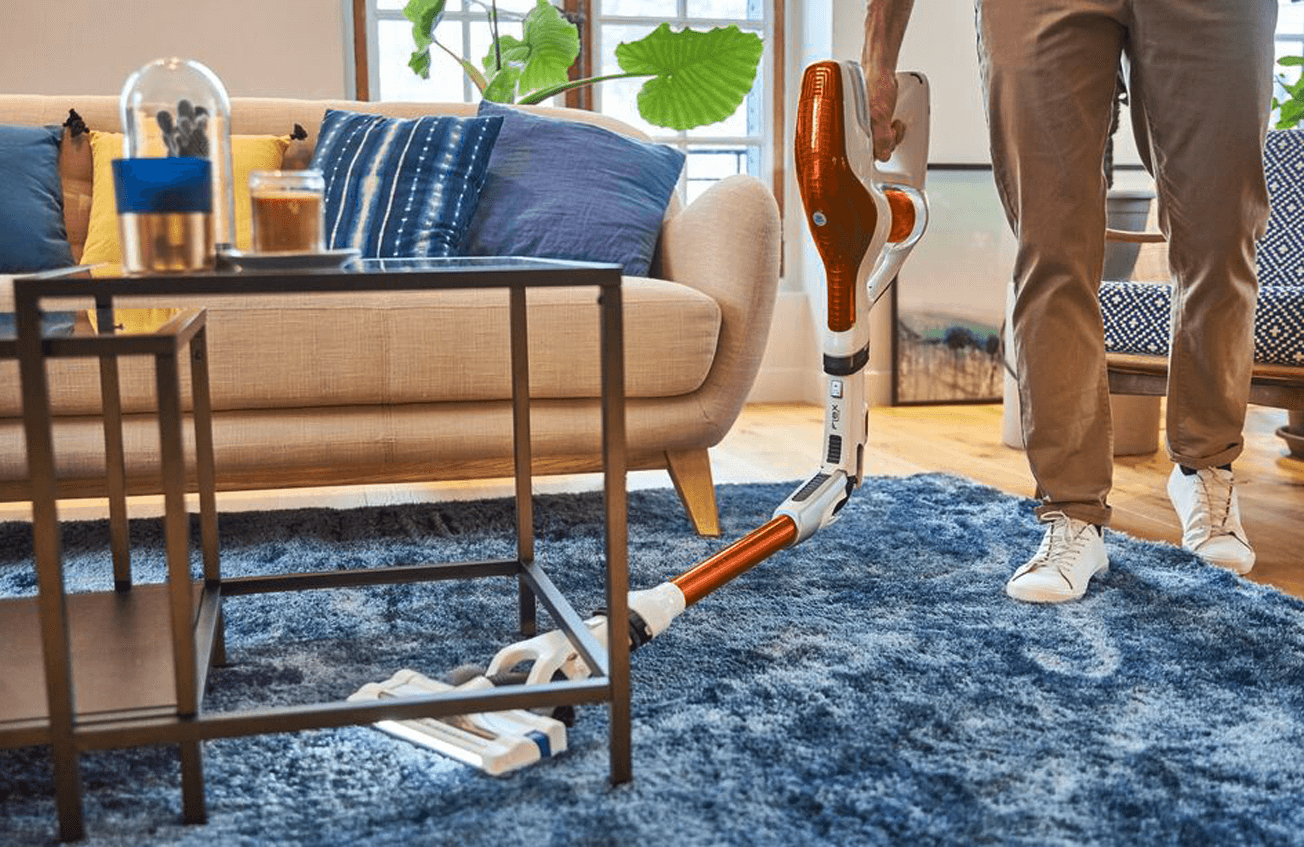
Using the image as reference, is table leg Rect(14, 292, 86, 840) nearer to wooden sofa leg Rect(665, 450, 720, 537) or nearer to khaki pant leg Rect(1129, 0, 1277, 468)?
wooden sofa leg Rect(665, 450, 720, 537)

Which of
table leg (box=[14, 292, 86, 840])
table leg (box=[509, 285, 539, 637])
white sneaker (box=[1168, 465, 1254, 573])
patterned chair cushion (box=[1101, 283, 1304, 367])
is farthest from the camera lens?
patterned chair cushion (box=[1101, 283, 1304, 367])

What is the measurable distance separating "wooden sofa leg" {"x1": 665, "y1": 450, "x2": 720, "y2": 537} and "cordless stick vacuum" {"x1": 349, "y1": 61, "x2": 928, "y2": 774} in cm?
41

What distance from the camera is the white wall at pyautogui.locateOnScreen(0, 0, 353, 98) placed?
11.7 feet

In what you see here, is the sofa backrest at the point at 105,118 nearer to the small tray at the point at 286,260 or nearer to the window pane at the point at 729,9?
the small tray at the point at 286,260

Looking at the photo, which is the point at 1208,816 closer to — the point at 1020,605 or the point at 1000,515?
the point at 1020,605

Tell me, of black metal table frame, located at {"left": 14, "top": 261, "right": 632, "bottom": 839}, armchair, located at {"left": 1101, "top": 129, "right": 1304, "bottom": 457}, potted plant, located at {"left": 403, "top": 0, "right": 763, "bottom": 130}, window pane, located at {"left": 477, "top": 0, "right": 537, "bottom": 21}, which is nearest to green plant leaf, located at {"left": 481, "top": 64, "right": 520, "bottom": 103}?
potted plant, located at {"left": 403, "top": 0, "right": 763, "bottom": 130}

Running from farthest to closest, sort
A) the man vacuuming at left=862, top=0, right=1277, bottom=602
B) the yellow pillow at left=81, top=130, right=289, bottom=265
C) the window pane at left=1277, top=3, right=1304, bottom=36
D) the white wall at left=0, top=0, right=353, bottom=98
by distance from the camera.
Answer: the window pane at left=1277, top=3, right=1304, bottom=36, the white wall at left=0, top=0, right=353, bottom=98, the yellow pillow at left=81, top=130, right=289, bottom=265, the man vacuuming at left=862, top=0, right=1277, bottom=602

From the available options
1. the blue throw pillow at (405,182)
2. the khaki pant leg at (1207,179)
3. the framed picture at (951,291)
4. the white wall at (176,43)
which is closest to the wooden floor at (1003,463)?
the framed picture at (951,291)

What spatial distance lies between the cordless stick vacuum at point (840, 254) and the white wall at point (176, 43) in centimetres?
251

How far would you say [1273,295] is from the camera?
219 centimetres

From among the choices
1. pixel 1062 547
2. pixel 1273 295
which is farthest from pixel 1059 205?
pixel 1273 295

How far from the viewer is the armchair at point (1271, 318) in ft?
6.95

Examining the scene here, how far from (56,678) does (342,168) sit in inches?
57.6

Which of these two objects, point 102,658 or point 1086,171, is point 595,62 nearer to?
point 1086,171
